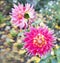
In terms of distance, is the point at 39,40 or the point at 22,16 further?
the point at 22,16

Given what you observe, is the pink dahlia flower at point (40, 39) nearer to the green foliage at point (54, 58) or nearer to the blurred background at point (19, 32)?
the green foliage at point (54, 58)

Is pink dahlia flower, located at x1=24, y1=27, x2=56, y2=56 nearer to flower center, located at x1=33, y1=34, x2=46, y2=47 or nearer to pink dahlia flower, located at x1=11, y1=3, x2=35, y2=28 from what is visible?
flower center, located at x1=33, y1=34, x2=46, y2=47

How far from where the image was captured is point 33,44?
5.10 ft

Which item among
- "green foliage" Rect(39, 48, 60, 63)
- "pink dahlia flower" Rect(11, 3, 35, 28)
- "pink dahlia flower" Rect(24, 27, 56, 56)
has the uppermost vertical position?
"pink dahlia flower" Rect(11, 3, 35, 28)

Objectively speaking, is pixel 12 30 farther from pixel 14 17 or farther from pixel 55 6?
pixel 14 17

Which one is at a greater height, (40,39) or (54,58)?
(40,39)

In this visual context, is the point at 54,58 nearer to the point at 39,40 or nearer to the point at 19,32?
the point at 39,40

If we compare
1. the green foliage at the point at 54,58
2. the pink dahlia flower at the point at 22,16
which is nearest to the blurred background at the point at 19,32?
the green foliage at the point at 54,58

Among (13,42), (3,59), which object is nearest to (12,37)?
(13,42)

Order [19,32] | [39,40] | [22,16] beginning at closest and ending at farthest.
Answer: [39,40], [22,16], [19,32]

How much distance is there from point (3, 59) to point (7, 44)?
0.16m

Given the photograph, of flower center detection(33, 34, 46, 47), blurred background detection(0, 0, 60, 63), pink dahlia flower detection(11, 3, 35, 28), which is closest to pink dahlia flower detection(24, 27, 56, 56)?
flower center detection(33, 34, 46, 47)

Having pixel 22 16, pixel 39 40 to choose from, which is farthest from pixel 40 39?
pixel 22 16

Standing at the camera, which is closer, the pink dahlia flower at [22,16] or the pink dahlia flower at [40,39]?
the pink dahlia flower at [40,39]
